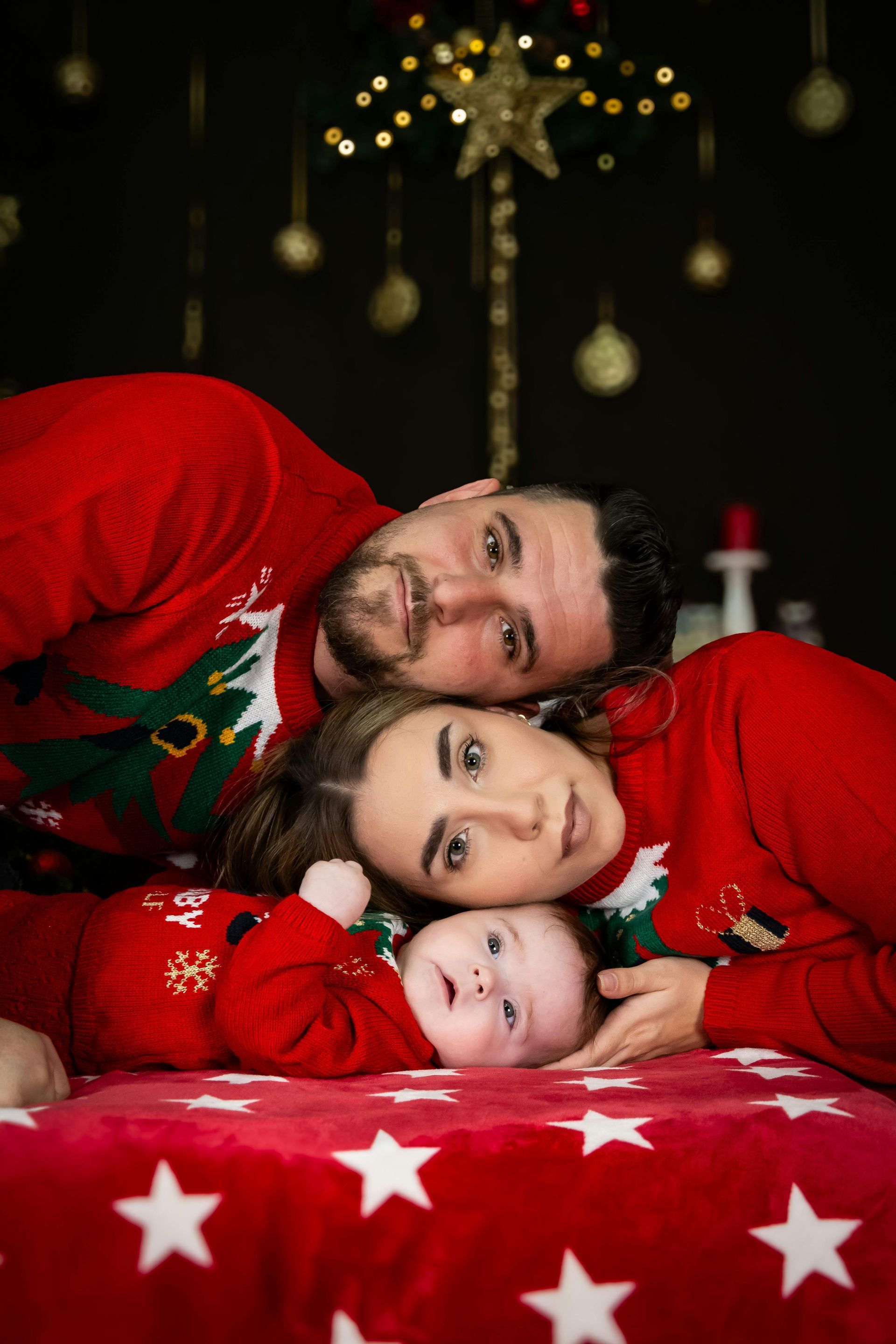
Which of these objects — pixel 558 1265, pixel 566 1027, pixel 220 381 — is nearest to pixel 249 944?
pixel 566 1027

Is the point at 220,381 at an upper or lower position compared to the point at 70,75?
lower

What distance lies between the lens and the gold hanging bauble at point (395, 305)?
3.14 metres

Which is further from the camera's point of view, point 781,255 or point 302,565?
point 781,255

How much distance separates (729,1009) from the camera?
1407 millimetres

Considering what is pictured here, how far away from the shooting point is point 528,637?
1.62 m

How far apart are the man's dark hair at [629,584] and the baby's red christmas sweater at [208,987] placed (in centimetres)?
55

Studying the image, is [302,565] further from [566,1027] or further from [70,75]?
[70,75]

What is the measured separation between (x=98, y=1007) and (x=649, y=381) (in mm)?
2549

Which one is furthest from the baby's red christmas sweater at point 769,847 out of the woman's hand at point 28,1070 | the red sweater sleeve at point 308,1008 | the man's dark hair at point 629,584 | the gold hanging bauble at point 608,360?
the gold hanging bauble at point 608,360

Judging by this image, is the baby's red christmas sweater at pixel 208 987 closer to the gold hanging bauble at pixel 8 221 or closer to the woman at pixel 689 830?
the woman at pixel 689 830

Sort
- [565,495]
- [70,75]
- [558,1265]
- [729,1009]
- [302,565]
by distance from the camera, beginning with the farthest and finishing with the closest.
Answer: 1. [70,75]
2. [565,495]
3. [302,565]
4. [729,1009]
5. [558,1265]

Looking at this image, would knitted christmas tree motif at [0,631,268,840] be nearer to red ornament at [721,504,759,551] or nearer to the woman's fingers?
the woman's fingers

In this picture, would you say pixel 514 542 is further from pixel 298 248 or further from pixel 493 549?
pixel 298 248

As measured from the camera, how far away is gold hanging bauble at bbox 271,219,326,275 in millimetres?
3104
